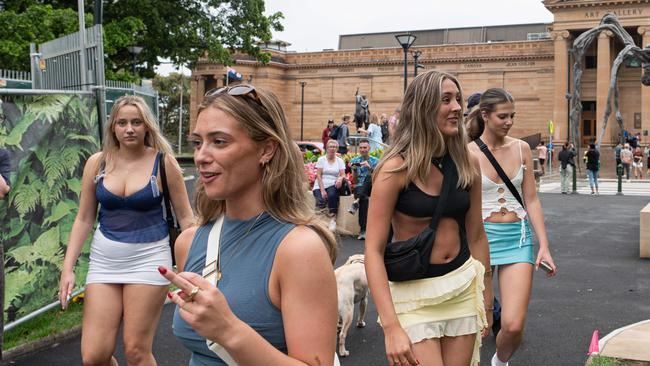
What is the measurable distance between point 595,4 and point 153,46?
4838 centimetres

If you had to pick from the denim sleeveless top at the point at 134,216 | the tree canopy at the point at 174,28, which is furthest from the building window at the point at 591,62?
the denim sleeveless top at the point at 134,216

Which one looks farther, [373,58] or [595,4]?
[373,58]

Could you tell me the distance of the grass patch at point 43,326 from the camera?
22.7ft

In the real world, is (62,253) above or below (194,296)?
below

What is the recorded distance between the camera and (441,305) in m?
3.65

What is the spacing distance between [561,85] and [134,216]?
65.7 m

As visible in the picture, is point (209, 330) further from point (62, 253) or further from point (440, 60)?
point (440, 60)

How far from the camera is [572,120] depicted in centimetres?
3531

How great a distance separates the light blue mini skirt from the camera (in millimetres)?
5133

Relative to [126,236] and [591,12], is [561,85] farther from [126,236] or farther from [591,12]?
[126,236]

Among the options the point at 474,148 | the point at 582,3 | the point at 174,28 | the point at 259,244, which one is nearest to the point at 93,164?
the point at 474,148

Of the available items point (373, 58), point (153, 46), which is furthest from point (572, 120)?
point (373, 58)

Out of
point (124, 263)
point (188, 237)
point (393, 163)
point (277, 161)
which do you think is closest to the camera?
point (277, 161)

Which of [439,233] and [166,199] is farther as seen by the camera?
[166,199]
